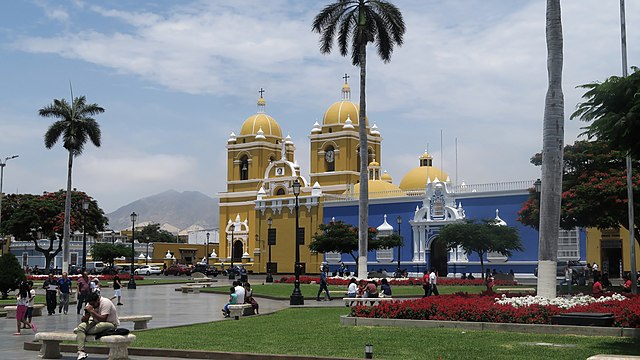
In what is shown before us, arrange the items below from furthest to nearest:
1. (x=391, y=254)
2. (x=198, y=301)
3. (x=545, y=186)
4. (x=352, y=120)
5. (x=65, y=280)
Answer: (x=352, y=120), (x=391, y=254), (x=198, y=301), (x=65, y=280), (x=545, y=186)

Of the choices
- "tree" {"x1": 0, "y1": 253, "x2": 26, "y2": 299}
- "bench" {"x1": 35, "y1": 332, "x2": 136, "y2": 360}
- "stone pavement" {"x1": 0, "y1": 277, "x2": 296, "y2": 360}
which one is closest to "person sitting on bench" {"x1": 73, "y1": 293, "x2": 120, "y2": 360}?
"bench" {"x1": 35, "y1": 332, "x2": 136, "y2": 360}

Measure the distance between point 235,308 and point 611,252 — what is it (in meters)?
37.5

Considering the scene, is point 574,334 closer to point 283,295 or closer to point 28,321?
point 28,321

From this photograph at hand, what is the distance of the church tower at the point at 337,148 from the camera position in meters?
79.0

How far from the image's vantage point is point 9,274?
33531 mm

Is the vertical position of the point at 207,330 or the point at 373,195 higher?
the point at 373,195

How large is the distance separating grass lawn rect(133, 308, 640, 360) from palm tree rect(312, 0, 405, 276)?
15724 mm

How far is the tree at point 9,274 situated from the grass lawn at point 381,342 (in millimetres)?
17231

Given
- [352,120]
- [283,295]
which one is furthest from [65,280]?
[352,120]

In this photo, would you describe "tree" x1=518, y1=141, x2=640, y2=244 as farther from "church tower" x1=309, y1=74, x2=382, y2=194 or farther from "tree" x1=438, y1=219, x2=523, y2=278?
"church tower" x1=309, y1=74, x2=382, y2=194

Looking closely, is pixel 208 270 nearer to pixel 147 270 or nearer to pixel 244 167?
pixel 147 270

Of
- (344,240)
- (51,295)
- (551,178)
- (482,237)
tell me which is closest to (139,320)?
(51,295)

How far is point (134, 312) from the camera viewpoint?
27.0 m

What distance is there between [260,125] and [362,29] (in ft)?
182
